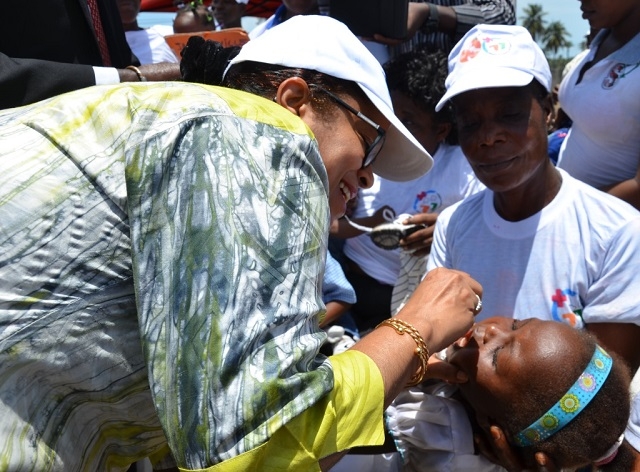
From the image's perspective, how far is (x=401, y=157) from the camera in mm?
1958

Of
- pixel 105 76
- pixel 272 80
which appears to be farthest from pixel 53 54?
pixel 272 80

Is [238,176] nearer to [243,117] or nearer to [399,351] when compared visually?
[243,117]

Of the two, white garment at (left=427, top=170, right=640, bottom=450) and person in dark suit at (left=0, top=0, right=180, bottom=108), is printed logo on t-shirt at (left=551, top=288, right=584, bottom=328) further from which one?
person in dark suit at (left=0, top=0, right=180, bottom=108)

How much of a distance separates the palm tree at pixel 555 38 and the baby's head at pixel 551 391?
6638 cm

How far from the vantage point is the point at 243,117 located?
1.25 m

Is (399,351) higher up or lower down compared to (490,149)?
higher up

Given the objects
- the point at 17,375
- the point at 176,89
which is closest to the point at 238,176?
the point at 176,89

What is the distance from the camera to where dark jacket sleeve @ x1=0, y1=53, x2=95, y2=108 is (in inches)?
90.4

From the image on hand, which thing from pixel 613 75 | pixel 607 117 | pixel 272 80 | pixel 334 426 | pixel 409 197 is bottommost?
pixel 409 197

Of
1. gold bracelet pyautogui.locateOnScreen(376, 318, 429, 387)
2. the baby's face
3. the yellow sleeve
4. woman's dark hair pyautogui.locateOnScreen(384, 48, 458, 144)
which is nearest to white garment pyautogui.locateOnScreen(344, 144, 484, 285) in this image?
woman's dark hair pyautogui.locateOnScreen(384, 48, 458, 144)

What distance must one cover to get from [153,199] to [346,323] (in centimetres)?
249

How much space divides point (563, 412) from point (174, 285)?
132 centimetres

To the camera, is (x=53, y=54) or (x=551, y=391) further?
(x=53, y=54)

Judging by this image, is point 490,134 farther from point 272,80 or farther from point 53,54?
point 53,54
